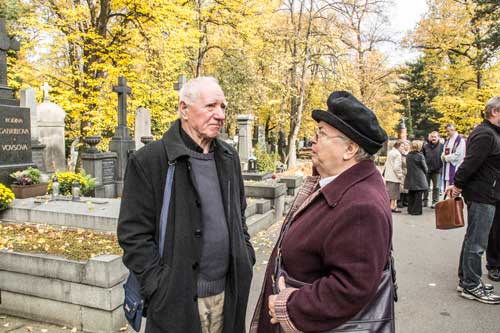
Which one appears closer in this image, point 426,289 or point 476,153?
point 476,153

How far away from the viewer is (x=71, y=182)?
8938 millimetres

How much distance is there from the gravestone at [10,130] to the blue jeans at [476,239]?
26.7ft

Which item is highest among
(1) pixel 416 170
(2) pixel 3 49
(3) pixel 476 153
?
(2) pixel 3 49

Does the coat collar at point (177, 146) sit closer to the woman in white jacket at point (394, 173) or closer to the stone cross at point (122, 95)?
the woman in white jacket at point (394, 173)

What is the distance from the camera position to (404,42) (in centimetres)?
2666

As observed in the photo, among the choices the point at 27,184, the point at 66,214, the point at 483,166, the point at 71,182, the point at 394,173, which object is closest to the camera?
the point at 483,166

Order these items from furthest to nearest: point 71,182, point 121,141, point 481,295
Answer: point 121,141, point 71,182, point 481,295

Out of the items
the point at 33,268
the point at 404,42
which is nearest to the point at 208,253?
the point at 33,268

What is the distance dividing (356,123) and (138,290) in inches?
62.2

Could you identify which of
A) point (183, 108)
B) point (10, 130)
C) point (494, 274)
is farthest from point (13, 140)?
point (494, 274)

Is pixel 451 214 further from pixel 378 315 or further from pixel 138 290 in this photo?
pixel 138 290

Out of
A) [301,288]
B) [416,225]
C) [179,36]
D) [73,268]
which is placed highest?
[179,36]

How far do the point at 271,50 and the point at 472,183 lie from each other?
1826cm

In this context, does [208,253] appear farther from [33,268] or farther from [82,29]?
[82,29]
